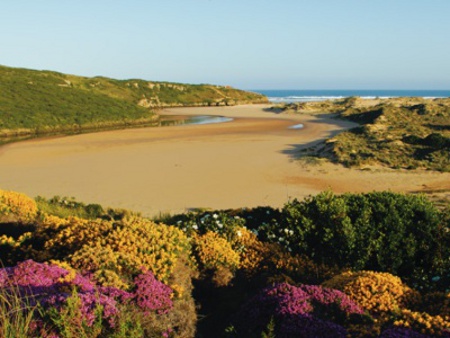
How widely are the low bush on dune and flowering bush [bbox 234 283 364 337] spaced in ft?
0.05

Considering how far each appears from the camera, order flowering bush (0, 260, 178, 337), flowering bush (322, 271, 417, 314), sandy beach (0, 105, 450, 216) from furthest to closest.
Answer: sandy beach (0, 105, 450, 216)
flowering bush (322, 271, 417, 314)
flowering bush (0, 260, 178, 337)

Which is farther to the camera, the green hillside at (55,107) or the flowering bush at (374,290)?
the green hillside at (55,107)

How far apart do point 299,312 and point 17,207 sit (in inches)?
297

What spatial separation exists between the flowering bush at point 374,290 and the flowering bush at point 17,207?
21.8ft

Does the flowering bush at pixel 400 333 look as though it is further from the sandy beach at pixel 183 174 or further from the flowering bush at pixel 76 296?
the sandy beach at pixel 183 174

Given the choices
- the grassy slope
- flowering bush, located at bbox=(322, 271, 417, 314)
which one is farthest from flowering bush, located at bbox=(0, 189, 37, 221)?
the grassy slope

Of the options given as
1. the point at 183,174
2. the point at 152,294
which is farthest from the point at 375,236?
the point at 183,174

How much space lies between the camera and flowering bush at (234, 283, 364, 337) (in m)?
4.29

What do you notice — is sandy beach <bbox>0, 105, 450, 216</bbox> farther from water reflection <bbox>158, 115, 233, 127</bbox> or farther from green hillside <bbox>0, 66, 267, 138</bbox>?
water reflection <bbox>158, 115, 233, 127</bbox>

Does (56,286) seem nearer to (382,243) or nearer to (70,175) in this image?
(382,243)

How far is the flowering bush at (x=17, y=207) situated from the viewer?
9.36m

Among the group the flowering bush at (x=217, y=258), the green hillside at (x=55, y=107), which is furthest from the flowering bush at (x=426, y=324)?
the green hillside at (x=55, y=107)

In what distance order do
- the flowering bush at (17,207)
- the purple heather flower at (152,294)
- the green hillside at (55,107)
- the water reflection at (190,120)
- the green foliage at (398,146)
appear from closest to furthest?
the purple heather flower at (152,294)
the flowering bush at (17,207)
the green foliage at (398,146)
the green hillside at (55,107)
the water reflection at (190,120)

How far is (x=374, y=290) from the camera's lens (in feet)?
17.4
